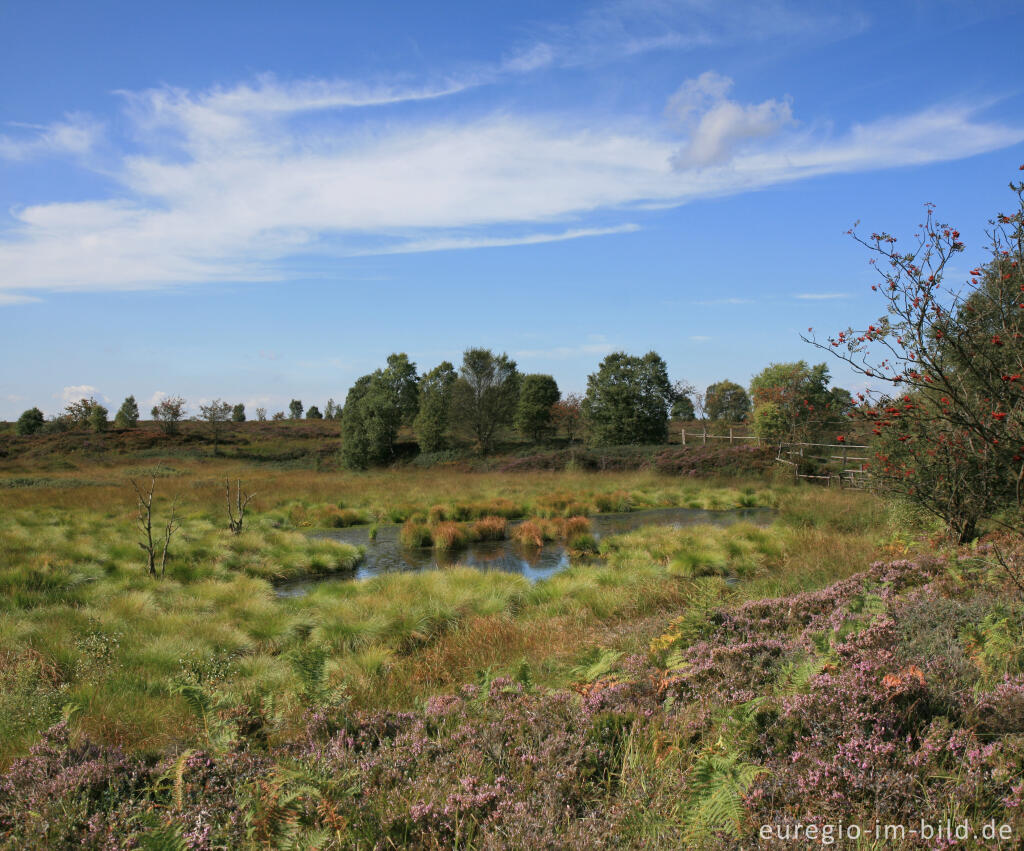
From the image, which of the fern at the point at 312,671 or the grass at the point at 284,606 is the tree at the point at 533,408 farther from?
the fern at the point at 312,671

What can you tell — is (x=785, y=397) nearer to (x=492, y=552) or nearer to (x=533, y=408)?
(x=533, y=408)

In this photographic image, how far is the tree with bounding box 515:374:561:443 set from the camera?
148ft

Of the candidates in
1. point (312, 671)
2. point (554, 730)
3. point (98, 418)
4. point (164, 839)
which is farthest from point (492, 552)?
point (98, 418)

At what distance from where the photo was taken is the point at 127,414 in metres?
59.4

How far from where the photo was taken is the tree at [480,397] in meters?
42.1

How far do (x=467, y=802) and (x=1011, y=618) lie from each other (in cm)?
363

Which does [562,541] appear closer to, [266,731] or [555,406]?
[266,731]

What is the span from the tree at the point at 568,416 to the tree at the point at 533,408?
151 centimetres

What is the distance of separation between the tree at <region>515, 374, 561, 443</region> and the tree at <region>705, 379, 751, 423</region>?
16.0 m

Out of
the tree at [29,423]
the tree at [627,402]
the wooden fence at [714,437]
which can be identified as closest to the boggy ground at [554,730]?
the wooden fence at [714,437]

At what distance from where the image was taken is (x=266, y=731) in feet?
11.5

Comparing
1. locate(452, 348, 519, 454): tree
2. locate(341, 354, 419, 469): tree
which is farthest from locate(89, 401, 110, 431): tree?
locate(452, 348, 519, 454): tree

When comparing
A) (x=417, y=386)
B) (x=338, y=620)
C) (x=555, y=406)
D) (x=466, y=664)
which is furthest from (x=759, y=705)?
(x=417, y=386)

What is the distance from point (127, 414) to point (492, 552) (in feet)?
189
